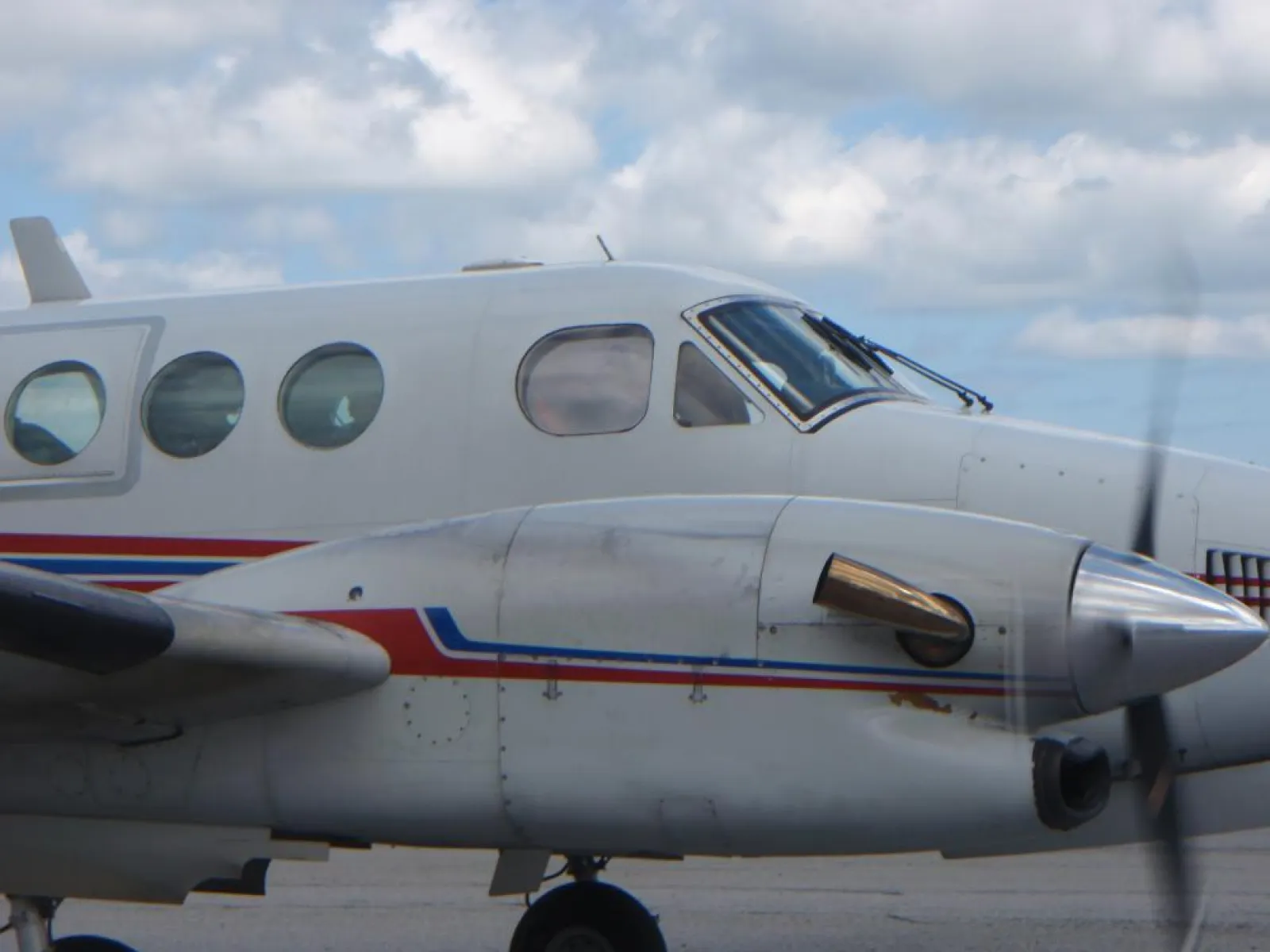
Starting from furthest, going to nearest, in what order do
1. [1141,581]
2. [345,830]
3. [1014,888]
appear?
[1014,888], [345,830], [1141,581]

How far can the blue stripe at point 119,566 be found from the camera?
25.9ft

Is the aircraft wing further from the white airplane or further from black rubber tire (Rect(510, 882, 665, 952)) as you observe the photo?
black rubber tire (Rect(510, 882, 665, 952))

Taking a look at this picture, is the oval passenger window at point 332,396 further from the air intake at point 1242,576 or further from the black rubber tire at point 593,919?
the air intake at point 1242,576

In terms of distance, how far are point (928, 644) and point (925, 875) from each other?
A: 7.28 m

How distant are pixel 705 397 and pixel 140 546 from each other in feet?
8.19

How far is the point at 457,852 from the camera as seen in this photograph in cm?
1587

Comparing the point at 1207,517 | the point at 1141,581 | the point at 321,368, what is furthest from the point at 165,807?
the point at 1207,517

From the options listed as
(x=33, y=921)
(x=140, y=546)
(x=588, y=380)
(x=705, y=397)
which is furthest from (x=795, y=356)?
(x=33, y=921)

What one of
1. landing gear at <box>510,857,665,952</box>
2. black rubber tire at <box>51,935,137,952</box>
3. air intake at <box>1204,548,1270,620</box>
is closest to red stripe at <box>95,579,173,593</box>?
black rubber tire at <box>51,935,137,952</box>

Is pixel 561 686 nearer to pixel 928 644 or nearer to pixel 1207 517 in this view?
pixel 928 644

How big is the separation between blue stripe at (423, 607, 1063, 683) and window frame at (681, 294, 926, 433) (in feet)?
4.81

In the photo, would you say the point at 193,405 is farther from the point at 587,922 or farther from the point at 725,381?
the point at 587,922

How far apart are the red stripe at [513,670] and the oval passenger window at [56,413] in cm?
190

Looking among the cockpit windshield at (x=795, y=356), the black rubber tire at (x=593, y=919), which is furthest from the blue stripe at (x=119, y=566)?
the cockpit windshield at (x=795, y=356)
